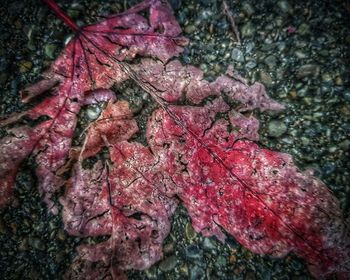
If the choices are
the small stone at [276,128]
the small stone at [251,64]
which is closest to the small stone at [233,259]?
the small stone at [276,128]

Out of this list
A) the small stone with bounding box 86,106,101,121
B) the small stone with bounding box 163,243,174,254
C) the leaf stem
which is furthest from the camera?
the small stone with bounding box 163,243,174,254

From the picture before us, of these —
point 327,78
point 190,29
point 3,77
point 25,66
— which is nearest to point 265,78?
point 327,78

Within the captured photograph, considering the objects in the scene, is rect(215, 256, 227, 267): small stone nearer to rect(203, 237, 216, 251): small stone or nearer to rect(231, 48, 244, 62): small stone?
rect(203, 237, 216, 251): small stone

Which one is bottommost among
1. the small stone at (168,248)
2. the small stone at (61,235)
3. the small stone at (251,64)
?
the small stone at (168,248)

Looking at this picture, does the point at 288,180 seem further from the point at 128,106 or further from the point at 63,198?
the point at 63,198

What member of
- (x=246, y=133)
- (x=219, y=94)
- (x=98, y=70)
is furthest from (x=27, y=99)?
(x=246, y=133)

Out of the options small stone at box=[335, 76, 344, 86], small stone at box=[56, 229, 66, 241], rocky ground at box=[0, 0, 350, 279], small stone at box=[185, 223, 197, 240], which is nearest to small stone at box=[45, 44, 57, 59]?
rocky ground at box=[0, 0, 350, 279]

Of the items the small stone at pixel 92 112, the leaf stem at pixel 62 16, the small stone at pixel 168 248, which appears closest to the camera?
the leaf stem at pixel 62 16

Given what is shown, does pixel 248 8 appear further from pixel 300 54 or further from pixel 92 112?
pixel 92 112

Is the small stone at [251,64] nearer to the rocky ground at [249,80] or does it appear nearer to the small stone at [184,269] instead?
the rocky ground at [249,80]
